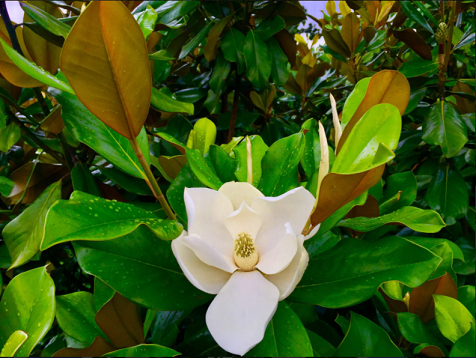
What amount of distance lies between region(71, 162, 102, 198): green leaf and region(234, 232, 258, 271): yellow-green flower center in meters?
0.40

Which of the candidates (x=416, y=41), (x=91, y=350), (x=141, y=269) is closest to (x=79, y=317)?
(x=91, y=350)

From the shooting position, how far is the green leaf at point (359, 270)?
39 cm

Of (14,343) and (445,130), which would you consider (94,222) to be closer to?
(14,343)

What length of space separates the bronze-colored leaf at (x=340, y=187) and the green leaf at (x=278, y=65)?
81 centimetres

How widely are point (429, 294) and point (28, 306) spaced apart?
0.58m

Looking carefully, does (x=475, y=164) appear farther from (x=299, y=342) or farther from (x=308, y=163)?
(x=299, y=342)

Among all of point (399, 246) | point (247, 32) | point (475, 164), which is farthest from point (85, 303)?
point (475, 164)

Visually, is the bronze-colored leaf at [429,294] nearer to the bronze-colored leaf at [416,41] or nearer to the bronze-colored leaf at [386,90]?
the bronze-colored leaf at [386,90]

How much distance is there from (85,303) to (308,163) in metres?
0.42

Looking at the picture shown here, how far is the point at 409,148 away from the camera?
3.68ft

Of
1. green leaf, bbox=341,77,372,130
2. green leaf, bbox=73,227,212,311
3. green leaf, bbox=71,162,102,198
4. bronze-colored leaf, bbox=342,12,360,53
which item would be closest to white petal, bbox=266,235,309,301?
green leaf, bbox=73,227,212,311

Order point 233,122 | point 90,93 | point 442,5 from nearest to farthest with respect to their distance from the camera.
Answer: point 90,93 < point 233,122 < point 442,5

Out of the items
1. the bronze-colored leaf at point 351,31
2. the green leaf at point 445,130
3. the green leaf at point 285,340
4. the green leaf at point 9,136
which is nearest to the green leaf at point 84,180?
the green leaf at point 9,136

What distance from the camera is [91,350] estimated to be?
462 mm
